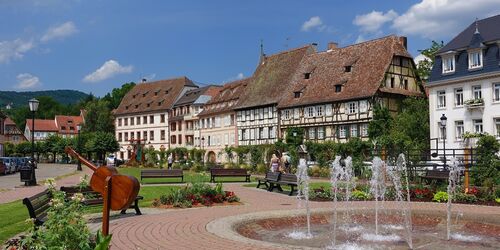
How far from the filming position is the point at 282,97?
57.8 meters

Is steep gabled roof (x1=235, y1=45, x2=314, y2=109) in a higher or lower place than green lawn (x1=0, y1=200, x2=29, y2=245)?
higher

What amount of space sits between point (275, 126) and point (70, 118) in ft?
296

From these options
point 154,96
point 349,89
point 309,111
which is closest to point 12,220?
point 349,89

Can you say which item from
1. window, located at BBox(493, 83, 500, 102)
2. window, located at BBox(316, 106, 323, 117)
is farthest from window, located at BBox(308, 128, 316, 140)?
window, located at BBox(493, 83, 500, 102)

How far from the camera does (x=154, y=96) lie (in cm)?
9075

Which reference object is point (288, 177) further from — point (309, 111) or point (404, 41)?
point (404, 41)

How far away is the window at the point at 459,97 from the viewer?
42.3 m

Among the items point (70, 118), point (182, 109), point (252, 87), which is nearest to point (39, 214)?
point (252, 87)

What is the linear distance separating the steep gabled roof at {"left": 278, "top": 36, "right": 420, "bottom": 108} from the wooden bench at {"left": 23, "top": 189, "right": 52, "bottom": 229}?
1502 inches

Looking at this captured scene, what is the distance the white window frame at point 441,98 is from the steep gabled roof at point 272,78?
61.2 ft

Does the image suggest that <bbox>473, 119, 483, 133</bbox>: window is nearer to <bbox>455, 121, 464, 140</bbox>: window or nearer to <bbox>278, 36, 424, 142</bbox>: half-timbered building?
<bbox>455, 121, 464, 140</bbox>: window

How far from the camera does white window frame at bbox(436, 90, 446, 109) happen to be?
4384 centimetres

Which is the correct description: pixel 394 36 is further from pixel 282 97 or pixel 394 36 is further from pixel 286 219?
pixel 286 219

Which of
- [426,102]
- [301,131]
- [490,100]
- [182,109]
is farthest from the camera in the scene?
[182,109]
